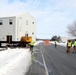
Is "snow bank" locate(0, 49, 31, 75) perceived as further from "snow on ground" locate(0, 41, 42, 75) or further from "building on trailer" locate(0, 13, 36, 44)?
"building on trailer" locate(0, 13, 36, 44)

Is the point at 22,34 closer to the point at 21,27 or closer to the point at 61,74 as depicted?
the point at 21,27

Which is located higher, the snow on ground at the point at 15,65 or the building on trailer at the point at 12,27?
the building on trailer at the point at 12,27

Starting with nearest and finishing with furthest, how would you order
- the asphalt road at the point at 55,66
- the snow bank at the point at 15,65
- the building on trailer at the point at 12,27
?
the snow bank at the point at 15,65 → the asphalt road at the point at 55,66 → the building on trailer at the point at 12,27

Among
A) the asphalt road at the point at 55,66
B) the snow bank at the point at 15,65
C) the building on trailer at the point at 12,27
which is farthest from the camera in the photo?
the building on trailer at the point at 12,27

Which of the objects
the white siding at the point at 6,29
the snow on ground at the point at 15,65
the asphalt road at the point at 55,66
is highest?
the white siding at the point at 6,29

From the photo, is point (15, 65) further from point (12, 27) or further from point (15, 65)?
point (12, 27)

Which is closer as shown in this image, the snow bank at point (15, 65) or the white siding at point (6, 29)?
the snow bank at point (15, 65)

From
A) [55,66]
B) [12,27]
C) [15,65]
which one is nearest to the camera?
[15,65]

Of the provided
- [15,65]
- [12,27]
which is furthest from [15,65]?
[12,27]

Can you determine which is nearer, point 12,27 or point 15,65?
point 15,65

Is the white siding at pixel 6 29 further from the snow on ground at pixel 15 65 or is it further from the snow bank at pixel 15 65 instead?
the snow bank at pixel 15 65

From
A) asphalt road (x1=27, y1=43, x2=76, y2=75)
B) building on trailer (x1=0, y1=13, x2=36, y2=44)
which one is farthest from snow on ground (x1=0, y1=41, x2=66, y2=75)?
building on trailer (x1=0, y1=13, x2=36, y2=44)

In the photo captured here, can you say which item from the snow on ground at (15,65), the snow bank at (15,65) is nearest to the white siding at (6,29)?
the snow on ground at (15,65)

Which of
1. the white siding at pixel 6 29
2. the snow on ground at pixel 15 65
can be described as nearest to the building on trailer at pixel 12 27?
the white siding at pixel 6 29
